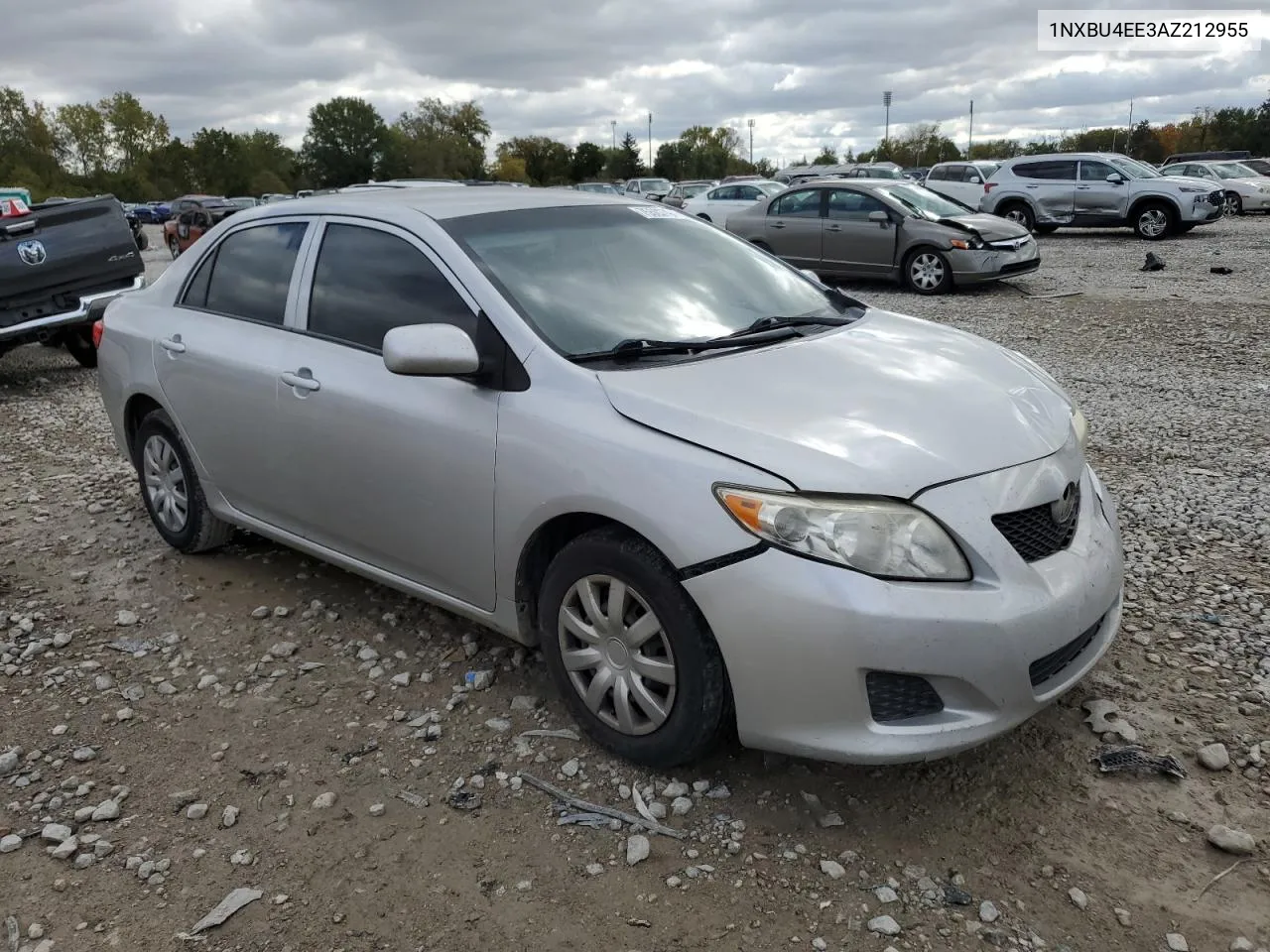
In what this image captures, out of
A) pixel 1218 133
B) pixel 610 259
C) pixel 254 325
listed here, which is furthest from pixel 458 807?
pixel 1218 133

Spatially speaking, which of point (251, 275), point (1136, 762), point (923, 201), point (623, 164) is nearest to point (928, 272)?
point (923, 201)

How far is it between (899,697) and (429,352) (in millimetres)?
1671

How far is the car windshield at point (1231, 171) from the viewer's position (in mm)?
27281

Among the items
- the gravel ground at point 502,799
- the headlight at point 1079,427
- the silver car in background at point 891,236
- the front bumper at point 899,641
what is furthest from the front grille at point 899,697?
the silver car in background at point 891,236

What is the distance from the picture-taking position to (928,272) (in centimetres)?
1332

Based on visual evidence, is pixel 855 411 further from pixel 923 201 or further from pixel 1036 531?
pixel 923 201

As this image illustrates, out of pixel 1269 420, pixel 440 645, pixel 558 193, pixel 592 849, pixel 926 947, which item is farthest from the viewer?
pixel 1269 420

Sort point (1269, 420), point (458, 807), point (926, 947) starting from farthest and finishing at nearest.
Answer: point (1269, 420) < point (458, 807) < point (926, 947)

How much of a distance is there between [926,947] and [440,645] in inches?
84.4

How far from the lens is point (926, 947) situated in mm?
2342

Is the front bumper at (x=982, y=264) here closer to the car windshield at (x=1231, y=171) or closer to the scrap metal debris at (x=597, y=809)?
the scrap metal debris at (x=597, y=809)

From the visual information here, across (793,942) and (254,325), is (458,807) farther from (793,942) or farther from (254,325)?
(254,325)

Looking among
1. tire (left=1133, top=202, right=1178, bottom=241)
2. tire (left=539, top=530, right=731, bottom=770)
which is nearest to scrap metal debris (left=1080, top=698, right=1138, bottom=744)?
tire (left=539, top=530, right=731, bottom=770)

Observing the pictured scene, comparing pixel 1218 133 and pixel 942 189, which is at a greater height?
pixel 1218 133
